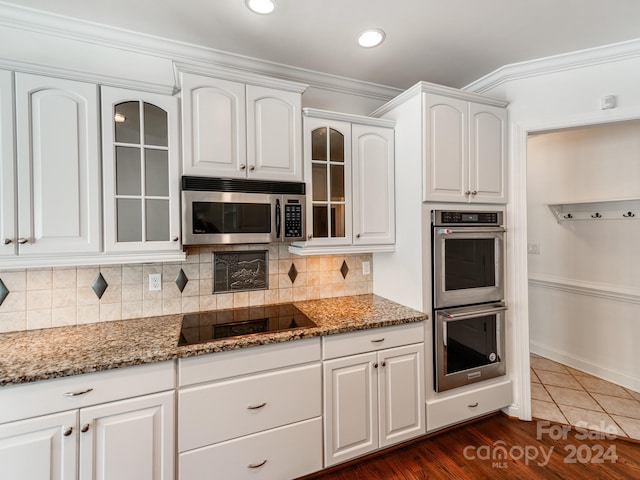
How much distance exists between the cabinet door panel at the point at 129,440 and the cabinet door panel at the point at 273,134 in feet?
4.42

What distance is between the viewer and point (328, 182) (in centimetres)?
209

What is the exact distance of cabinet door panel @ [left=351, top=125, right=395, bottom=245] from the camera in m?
2.15

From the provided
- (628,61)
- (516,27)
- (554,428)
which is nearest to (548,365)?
(554,428)

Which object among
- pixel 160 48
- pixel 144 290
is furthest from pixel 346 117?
pixel 144 290

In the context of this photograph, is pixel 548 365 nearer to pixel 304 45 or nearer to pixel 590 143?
pixel 590 143

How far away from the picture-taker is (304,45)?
198cm

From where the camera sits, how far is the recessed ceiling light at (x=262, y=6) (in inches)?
62.2

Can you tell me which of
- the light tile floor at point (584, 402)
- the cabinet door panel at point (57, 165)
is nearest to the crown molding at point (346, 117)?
the cabinet door panel at point (57, 165)

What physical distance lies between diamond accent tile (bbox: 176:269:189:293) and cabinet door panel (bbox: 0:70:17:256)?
0.80 metres

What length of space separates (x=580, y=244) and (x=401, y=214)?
7.34 ft

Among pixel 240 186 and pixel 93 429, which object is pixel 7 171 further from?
pixel 93 429

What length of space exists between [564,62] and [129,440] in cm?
350

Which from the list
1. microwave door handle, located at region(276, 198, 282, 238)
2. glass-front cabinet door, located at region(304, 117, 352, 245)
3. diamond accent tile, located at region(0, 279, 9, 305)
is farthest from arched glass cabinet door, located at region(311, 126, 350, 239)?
diamond accent tile, located at region(0, 279, 9, 305)

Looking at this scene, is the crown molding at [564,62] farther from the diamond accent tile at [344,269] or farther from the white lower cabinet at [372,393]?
the white lower cabinet at [372,393]
